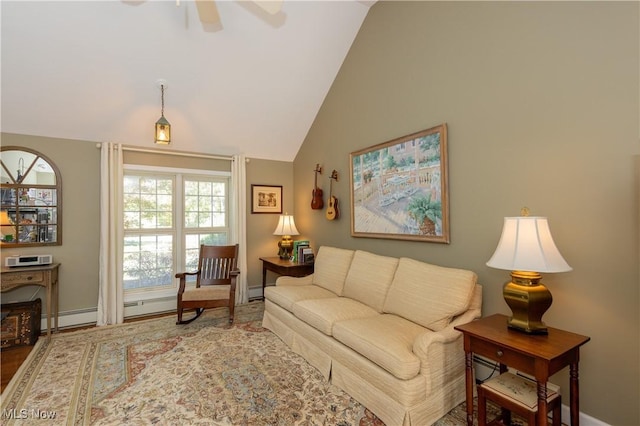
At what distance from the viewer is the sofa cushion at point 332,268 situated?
10.6 ft

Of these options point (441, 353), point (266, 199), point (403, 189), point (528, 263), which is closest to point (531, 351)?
point (528, 263)

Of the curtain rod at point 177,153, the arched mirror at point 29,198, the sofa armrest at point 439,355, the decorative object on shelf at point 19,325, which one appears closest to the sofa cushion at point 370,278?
the sofa armrest at point 439,355

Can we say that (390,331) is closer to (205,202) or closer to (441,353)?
(441,353)

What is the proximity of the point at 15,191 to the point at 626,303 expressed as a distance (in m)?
5.26

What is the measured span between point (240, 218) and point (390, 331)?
2.89 m

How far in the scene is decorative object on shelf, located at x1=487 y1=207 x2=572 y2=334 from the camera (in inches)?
63.2

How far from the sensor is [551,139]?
6.30ft

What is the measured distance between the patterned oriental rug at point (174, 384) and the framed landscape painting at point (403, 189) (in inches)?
54.6

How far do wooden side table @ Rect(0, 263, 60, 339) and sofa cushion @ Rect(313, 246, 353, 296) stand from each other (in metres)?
2.67

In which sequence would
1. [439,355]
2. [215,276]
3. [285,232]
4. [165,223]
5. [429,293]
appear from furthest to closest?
1. [285,232]
2. [165,223]
3. [215,276]
4. [429,293]
5. [439,355]

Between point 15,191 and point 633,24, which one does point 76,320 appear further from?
point 633,24

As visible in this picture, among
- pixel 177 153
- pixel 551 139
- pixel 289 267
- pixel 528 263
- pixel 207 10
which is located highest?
pixel 207 10

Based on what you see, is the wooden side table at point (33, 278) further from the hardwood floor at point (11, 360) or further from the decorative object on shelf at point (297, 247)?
the decorative object on shelf at point (297, 247)

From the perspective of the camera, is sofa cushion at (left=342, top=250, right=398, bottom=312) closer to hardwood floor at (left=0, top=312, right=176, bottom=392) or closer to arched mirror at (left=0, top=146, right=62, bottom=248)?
hardwood floor at (left=0, top=312, right=176, bottom=392)
